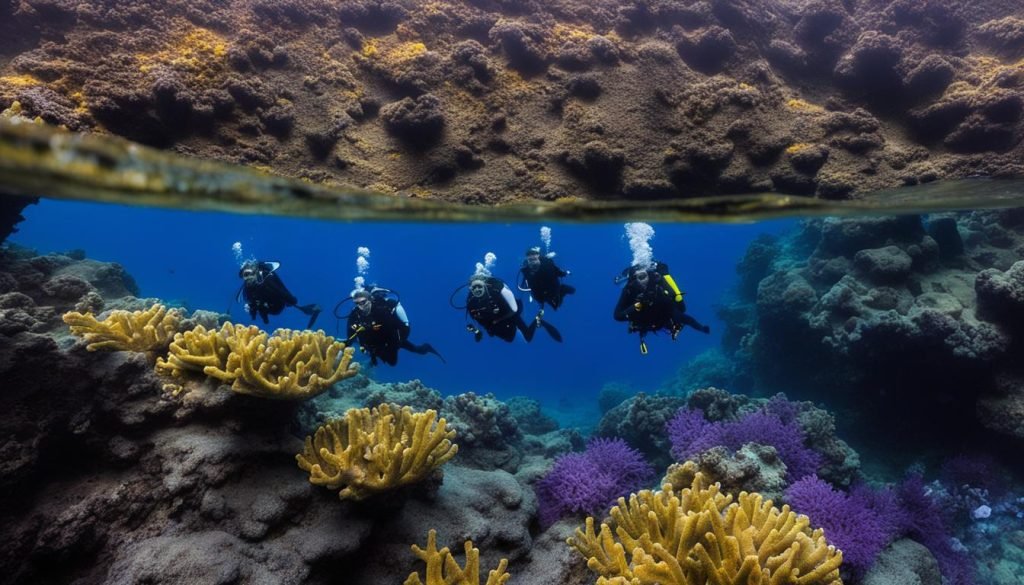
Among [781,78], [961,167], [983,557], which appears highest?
[781,78]

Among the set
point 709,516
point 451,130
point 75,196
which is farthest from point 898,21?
point 75,196

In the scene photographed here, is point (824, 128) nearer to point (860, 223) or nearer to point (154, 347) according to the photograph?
point (860, 223)

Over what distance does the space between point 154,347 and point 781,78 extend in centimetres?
975

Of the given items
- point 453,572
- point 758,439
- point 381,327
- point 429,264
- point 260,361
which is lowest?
point 429,264

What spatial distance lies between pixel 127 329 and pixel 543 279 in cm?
512

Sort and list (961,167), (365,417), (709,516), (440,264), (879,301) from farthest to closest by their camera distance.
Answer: (440,264) < (879,301) < (961,167) < (365,417) < (709,516)

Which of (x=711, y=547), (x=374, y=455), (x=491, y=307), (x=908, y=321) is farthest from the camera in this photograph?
(x=908, y=321)

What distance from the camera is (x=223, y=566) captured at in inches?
139

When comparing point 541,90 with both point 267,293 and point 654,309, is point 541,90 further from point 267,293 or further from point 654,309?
point 267,293

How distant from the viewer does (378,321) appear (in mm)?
6984

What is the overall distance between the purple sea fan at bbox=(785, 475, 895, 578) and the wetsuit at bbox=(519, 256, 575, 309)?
3.96m

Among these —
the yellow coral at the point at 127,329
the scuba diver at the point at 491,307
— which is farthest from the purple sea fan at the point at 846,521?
the yellow coral at the point at 127,329

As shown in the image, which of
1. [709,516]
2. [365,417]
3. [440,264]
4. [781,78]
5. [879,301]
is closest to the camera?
[709,516]

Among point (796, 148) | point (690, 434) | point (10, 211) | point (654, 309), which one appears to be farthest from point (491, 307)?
point (10, 211)
